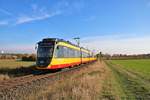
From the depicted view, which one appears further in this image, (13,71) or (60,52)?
(13,71)

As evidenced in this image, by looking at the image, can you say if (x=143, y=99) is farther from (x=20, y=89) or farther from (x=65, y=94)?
(x=20, y=89)

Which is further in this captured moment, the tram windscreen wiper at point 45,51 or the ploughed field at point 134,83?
the tram windscreen wiper at point 45,51

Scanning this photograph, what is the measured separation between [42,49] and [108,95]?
40.9ft

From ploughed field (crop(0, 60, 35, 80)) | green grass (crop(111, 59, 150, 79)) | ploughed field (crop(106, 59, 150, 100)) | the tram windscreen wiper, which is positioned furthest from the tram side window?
green grass (crop(111, 59, 150, 79))

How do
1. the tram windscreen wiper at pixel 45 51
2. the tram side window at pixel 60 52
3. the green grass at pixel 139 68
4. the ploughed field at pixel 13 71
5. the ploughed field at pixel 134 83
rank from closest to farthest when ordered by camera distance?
the ploughed field at pixel 134 83
the ploughed field at pixel 13 71
the tram windscreen wiper at pixel 45 51
the tram side window at pixel 60 52
the green grass at pixel 139 68

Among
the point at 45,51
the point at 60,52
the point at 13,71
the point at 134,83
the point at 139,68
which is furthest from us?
the point at 139,68

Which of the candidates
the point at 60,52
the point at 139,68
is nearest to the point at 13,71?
the point at 60,52

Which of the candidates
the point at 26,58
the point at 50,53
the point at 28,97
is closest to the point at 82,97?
the point at 28,97

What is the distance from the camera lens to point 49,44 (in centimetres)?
2556

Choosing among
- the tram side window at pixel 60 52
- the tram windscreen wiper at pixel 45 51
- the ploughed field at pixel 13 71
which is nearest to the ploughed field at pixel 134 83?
the tram side window at pixel 60 52

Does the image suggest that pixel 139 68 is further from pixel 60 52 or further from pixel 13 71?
pixel 13 71

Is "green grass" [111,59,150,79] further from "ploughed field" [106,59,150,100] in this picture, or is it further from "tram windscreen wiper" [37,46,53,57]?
"tram windscreen wiper" [37,46,53,57]

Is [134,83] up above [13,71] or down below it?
below

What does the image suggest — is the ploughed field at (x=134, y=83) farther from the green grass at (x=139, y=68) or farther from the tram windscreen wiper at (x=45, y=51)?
the tram windscreen wiper at (x=45, y=51)
